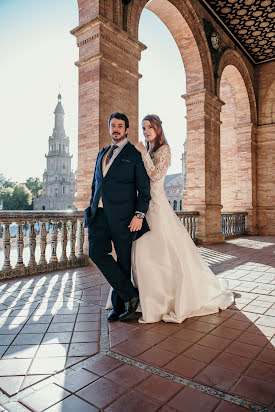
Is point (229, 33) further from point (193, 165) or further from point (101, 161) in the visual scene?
point (101, 161)

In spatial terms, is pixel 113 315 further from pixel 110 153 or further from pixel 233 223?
pixel 233 223

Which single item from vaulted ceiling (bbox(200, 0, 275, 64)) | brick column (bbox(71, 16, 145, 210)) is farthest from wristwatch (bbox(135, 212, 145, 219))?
vaulted ceiling (bbox(200, 0, 275, 64))

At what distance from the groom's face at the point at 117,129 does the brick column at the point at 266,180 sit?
11412mm

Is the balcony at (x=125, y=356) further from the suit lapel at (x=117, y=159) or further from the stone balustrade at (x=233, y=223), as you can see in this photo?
the stone balustrade at (x=233, y=223)

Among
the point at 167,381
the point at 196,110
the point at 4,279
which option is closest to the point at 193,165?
the point at 196,110

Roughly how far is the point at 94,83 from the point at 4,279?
3.89 metres

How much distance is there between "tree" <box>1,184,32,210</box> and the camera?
226 feet

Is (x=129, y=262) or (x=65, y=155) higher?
(x=65, y=155)

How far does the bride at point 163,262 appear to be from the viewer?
288cm

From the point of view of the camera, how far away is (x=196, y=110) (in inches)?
377

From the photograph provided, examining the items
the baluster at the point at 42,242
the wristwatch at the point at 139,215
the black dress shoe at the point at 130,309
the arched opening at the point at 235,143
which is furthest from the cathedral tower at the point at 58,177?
the wristwatch at the point at 139,215

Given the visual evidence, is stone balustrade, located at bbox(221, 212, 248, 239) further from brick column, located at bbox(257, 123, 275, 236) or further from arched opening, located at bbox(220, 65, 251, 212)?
brick column, located at bbox(257, 123, 275, 236)

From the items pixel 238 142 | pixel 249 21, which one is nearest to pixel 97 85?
pixel 249 21

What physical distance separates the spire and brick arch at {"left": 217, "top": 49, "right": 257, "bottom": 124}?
66113 mm
